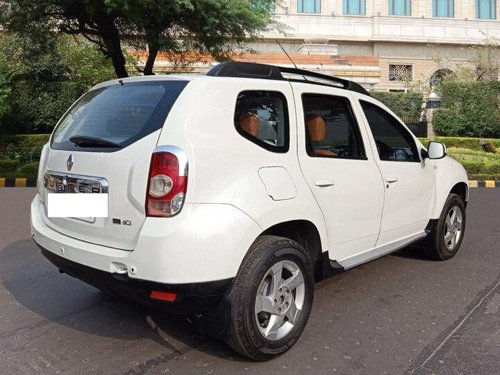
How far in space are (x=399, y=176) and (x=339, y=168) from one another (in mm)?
881

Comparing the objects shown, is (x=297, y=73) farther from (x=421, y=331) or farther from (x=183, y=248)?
(x=421, y=331)

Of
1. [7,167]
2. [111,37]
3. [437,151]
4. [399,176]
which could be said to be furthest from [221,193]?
[111,37]

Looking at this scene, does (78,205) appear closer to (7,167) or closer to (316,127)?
(316,127)

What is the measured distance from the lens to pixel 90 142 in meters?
3.04

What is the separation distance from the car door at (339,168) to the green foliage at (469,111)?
23086 mm

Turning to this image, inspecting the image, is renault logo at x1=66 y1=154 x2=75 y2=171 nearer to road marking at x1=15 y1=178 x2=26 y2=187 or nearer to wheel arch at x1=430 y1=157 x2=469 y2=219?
wheel arch at x1=430 y1=157 x2=469 y2=219

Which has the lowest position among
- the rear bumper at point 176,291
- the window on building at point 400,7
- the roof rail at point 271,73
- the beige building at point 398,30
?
the rear bumper at point 176,291

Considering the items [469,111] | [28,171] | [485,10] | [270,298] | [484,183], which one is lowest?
[484,183]

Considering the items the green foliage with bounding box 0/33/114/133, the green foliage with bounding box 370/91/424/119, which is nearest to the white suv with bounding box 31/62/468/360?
the green foliage with bounding box 0/33/114/133

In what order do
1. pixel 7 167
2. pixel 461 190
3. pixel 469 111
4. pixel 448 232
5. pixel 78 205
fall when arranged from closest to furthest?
pixel 78 205, pixel 448 232, pixel 461 190, pixel 7 167, pixel 469 111

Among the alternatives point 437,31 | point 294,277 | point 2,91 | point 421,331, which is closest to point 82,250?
point 294,277

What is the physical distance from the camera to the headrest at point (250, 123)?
2965 mm

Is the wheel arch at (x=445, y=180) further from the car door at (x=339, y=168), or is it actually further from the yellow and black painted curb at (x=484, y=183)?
the yellow and black painted curb at (x=484, y=183)

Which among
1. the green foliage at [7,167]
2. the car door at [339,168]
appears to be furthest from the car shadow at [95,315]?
the green foliage at [7,167]
